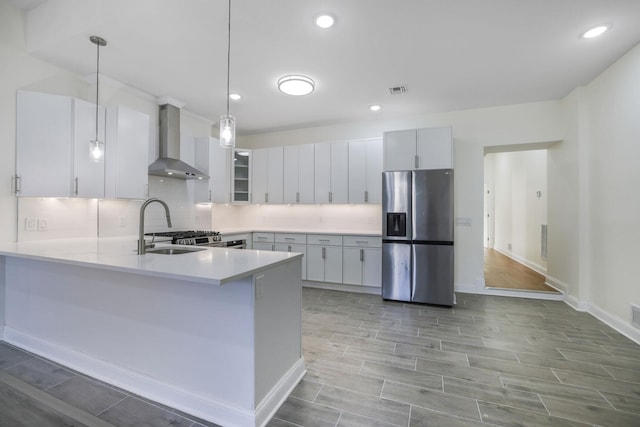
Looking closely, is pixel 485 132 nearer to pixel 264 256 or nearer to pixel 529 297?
pixel 529 297

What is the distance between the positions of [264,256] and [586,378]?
98.3 inches

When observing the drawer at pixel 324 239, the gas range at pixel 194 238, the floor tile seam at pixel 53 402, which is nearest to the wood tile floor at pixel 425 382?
the floor tile seam at pixel 53 402

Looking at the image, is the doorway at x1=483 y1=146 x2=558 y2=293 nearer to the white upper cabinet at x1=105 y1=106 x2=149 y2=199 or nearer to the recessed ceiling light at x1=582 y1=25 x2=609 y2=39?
the recessed ceiling light at x1=582 y1=25 x2=609 y2=39

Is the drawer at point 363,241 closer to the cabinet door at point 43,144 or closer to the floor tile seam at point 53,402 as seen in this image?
the floor tile seam at point 53,402

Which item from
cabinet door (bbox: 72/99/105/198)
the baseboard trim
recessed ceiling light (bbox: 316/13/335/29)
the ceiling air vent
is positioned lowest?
the baseboard trim

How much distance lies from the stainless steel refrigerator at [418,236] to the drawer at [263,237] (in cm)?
190

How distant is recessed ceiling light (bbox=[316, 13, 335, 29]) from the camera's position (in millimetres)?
2230

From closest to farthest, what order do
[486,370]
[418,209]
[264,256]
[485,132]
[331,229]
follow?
[264,256] → [486,370] → [418,209] → [485,132] → [331,229]

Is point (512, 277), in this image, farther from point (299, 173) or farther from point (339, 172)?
point (299, 173)

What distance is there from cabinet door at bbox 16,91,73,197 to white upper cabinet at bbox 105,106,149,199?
34 cm

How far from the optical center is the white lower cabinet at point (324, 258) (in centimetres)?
430

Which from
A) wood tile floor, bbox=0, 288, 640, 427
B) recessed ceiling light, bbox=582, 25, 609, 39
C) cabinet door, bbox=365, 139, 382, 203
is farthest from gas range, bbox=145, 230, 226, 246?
recessed ceiling light, bbox=582, 25, 609, 39

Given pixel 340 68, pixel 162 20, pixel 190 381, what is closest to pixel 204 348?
pixel 190 381

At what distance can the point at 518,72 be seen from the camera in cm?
311
